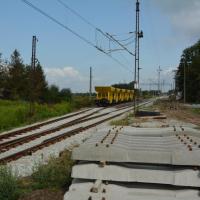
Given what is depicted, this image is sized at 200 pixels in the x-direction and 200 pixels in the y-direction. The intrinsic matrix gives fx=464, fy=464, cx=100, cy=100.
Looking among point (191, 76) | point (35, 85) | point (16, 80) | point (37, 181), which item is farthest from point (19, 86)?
point (37, 181)

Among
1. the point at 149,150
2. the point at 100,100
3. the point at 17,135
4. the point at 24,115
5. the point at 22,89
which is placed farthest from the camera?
the point at 22,89

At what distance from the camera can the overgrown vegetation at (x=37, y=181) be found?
7566 mm

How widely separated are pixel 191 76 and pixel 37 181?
92015 mm

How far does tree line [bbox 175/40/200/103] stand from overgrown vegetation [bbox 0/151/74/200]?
270 feet

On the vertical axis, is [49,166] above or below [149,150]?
below

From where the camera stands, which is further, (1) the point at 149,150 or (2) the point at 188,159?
(1) the point at 149,150

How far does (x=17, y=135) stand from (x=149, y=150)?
50.1 feet

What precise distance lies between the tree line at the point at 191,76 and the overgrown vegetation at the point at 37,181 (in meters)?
82.2

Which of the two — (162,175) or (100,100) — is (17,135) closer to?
(162,175)

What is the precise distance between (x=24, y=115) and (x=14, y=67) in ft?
159

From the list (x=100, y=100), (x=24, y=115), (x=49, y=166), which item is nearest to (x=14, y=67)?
(x=100, y=100)

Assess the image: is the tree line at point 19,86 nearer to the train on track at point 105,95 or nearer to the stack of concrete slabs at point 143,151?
the train on track at point 105,95

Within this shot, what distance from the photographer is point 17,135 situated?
69.8 ft

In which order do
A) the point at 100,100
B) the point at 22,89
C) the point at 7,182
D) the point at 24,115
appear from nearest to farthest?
the point at 7,182 < the point at 24,115 < the point at 100,100 < the point at 22,89
